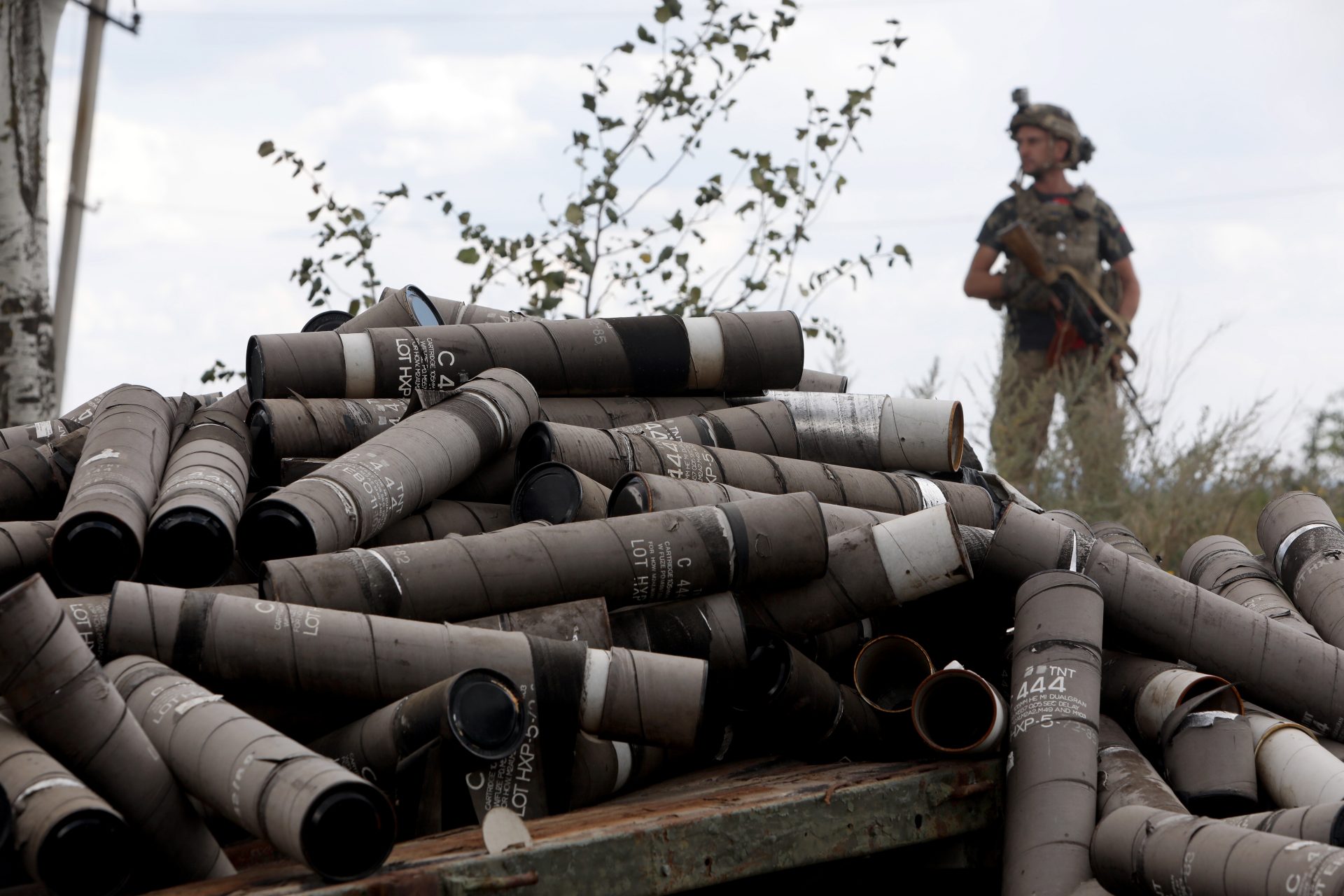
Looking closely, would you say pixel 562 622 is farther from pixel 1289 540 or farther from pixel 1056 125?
pixel 1056 125

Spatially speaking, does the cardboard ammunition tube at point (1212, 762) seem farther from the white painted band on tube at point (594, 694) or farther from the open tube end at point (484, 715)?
the open tube end at point (484, 715)

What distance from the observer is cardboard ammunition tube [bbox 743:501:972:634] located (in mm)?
3131

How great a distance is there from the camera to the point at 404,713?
2.44 meters

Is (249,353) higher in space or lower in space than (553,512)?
higher

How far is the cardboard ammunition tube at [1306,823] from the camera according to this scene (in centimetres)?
234

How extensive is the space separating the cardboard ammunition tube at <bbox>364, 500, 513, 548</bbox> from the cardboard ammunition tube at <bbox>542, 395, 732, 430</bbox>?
0.41 metres

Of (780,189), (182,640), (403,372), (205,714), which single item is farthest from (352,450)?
(780,189)

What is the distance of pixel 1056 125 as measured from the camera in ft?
28.8

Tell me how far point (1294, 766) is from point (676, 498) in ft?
4.87

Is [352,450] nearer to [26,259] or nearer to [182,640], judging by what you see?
[182,640]

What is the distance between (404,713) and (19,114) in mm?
6218

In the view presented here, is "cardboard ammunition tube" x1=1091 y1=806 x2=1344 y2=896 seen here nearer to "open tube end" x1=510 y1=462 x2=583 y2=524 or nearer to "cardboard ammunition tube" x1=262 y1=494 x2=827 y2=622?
"cardboard ammunition tube" x1=262 y1=494 x2=827 y2=622

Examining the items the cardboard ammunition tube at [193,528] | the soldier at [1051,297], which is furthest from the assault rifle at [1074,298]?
the cardboard ammunition tube at [193,528]

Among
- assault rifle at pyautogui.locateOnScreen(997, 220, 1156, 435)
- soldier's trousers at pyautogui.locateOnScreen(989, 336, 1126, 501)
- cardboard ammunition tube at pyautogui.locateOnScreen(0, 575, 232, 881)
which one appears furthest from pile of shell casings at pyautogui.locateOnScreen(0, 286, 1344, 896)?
assault rifle at pyautogui.locateOnScreen(997, 220, 1156, 435)
